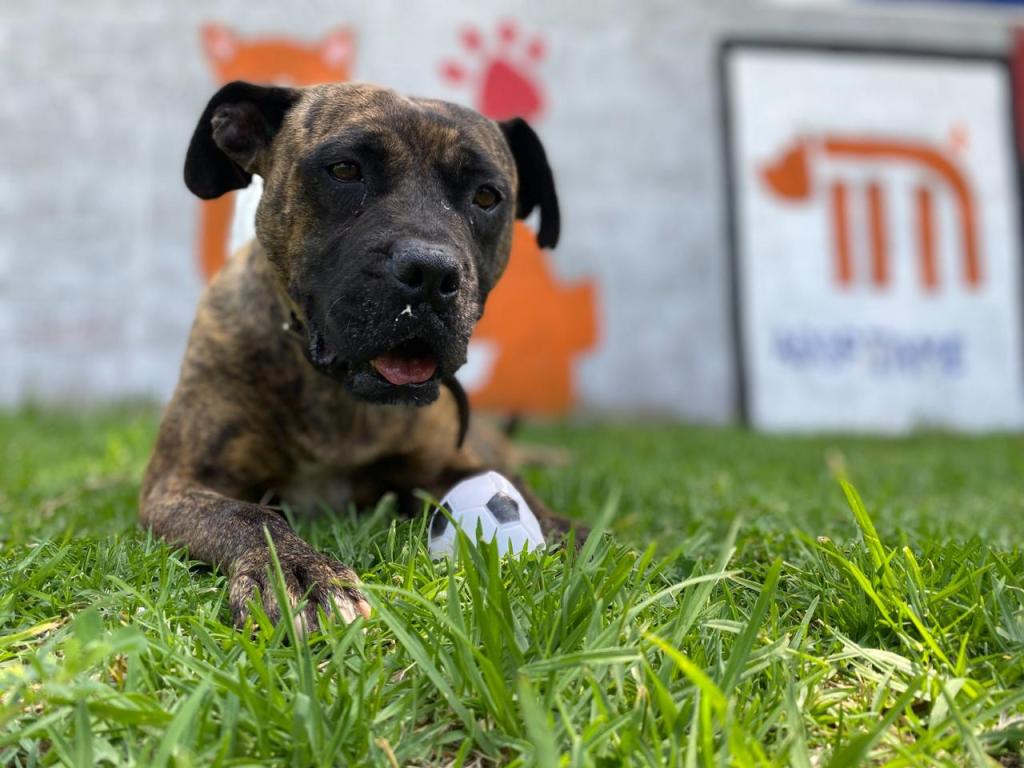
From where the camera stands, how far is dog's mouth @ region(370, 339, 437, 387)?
7.57 feet

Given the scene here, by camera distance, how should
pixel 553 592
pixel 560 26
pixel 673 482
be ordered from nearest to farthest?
1. pixel 553 592
2. pixel 673 482
3. pixel 560 26

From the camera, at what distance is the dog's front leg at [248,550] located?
5.81 ft

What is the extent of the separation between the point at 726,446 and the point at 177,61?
17.0 ft

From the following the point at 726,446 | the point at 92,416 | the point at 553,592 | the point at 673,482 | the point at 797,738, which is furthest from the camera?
the point at 92,416

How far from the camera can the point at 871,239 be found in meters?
7.93

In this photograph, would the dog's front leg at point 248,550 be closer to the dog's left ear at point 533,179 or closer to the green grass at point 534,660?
the green grass at point 534,660

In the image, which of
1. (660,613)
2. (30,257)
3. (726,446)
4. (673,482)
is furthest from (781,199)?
(660,613)

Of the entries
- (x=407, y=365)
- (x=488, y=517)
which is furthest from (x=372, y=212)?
(x=488, y=517)

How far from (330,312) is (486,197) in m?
0.62

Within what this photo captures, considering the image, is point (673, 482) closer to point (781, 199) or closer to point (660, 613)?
point (660, 613)

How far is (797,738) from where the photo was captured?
135 cm

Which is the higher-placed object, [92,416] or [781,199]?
[781,199]

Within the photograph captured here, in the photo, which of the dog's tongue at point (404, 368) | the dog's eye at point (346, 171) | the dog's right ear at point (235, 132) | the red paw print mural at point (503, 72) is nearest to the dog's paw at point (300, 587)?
the dog's tongue at point (404, 368)

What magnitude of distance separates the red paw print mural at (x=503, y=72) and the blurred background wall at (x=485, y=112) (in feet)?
0.06
